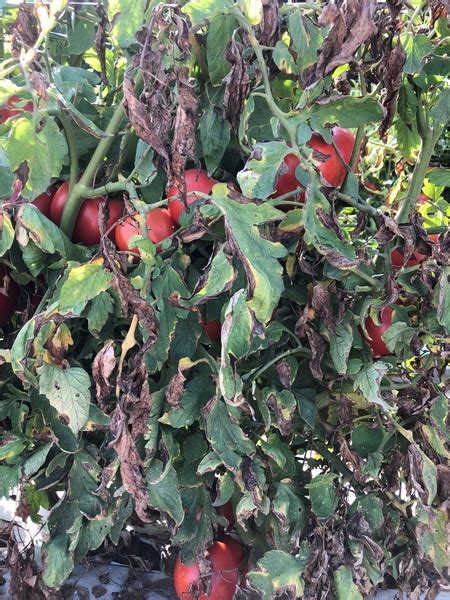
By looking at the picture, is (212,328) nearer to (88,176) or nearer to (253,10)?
(88,176)

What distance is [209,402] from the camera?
22.4 inches

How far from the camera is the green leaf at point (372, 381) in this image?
0.55 metres

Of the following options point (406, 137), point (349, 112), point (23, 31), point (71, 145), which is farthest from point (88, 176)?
point (406, 137)

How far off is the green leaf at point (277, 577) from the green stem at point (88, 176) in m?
0.36

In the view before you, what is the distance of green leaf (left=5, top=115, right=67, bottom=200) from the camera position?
19.9 inches

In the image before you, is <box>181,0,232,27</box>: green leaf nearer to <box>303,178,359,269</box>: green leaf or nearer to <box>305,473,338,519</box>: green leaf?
<box>303,178,359,269</box>: green leaf

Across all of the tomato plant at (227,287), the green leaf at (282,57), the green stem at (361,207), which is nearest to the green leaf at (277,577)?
the tomato plant at (227,287)

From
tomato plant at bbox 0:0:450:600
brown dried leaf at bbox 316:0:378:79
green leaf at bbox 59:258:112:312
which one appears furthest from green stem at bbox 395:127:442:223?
green leaf at bbox 59:258:112:312

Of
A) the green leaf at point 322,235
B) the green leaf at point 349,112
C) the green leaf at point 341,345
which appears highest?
the green leaf at point 349,112

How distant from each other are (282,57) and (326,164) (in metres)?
0.11

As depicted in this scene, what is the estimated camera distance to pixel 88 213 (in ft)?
2.02

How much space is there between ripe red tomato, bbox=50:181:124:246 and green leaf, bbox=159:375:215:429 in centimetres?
16

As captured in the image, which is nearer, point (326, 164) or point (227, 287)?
point (227, 287)

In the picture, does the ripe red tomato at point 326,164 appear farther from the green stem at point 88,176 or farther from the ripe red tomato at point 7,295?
the ripe red tomato at point 7,295
